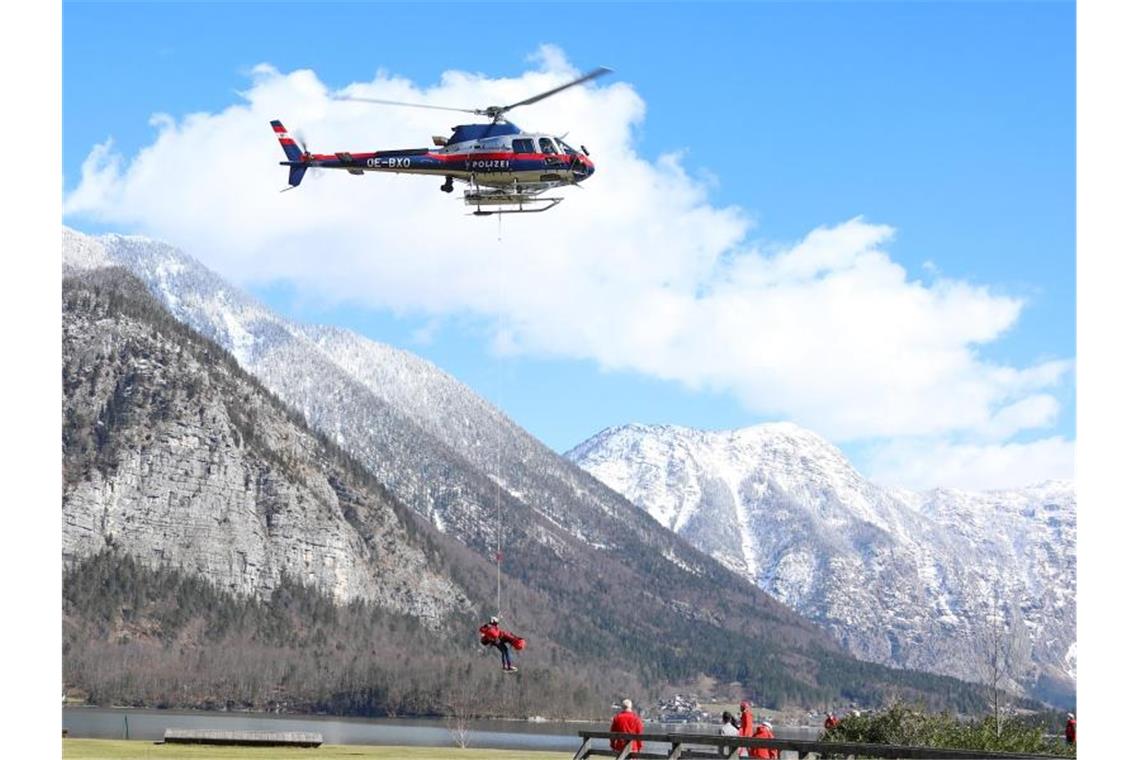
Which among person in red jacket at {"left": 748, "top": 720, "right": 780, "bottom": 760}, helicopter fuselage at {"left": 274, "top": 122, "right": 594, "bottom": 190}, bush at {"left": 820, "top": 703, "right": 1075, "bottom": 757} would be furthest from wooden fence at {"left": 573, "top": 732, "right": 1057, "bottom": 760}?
helicopter fuselage at {"left": 274, "top": 122, "right": 594, "bottom": 190}

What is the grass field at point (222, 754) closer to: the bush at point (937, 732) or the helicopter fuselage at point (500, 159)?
the bush at point (937, 732)

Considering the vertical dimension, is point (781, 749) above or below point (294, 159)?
below

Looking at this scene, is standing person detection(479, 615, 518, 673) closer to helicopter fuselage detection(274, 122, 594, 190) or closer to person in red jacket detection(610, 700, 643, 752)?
person in red jacket detection(610, 700, 643, 752)

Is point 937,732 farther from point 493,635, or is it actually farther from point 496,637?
point 493,635

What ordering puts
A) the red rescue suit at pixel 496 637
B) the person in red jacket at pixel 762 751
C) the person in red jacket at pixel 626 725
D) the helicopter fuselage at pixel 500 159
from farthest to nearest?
the helicopter fuselage at pixel 500 159 < the red rescue suit at pixel 496 637 < the person in red jacket at pixel 762 751 < the person in red jacket at pixel 626 725

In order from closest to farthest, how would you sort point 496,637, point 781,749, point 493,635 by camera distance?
point 781,749, point 493,635, point 496,637

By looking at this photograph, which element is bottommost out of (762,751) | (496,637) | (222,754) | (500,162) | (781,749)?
(222,754)

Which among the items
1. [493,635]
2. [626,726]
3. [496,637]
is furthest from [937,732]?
[626,726]

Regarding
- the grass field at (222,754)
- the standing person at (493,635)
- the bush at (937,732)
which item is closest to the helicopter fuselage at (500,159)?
the standing person at (493,635)
